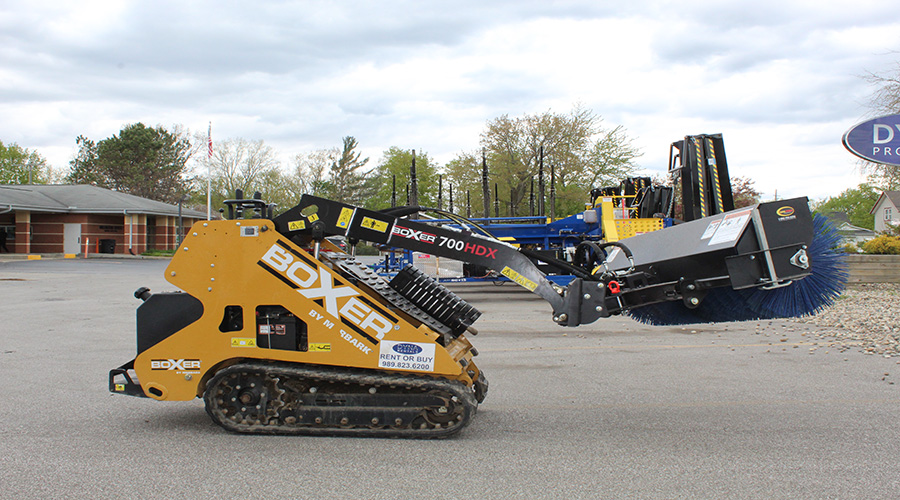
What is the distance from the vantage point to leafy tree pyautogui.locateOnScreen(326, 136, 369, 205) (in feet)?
201

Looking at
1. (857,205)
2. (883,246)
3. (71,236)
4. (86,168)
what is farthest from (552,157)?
(857,205)

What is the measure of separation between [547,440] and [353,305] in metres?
1.79

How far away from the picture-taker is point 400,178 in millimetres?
56594

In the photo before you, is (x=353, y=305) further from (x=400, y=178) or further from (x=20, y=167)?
(x=20, y=167)

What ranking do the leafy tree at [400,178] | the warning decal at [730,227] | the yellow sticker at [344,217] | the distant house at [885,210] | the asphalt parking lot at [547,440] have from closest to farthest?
the asphalt parking lot at [547,440] < the warning decal at [730,227] < the yellow sticker at [344,217] < the leafy tree at [400,178] < the distant house at [885,210]

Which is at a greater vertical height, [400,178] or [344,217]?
[400,178]

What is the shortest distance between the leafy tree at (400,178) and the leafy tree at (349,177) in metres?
1.02

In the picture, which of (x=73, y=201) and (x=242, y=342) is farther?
(x=73, y=201)

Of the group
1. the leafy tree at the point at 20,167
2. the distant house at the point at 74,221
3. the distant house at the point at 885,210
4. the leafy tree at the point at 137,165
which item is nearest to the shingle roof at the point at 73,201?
the distant house at the point at 74,221

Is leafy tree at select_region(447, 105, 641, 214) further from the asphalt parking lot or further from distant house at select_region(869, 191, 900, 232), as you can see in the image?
distant house at select_region(869, 191, 900, 232)

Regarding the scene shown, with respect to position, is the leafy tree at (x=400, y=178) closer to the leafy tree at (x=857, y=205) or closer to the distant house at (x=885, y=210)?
the distant house at (x=885, y=210)

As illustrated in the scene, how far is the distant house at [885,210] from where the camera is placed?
66438mm

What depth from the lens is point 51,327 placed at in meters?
10.3

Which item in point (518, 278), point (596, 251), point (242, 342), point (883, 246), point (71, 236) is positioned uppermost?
point (71, 236)
